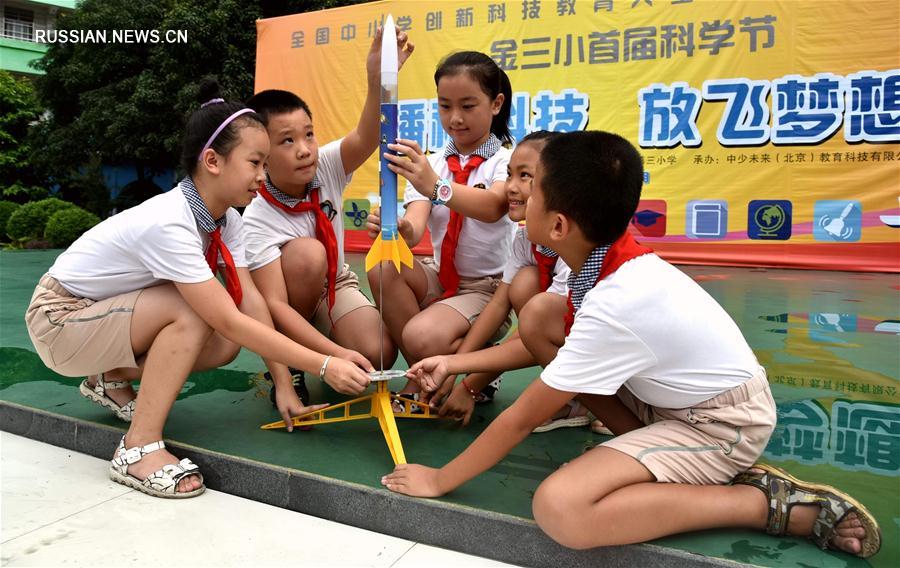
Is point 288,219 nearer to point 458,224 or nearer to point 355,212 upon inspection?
point 458,224

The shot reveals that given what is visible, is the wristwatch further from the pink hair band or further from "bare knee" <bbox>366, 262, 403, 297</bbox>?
the pink hair band

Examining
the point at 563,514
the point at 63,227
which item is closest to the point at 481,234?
the point at 563,514

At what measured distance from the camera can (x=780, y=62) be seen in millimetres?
5715

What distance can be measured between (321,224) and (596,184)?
44.0 inches

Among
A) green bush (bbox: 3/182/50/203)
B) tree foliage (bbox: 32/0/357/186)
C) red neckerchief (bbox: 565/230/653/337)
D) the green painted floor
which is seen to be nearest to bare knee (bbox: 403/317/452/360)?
the green painted floor

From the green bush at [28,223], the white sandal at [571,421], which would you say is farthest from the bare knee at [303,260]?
the green bush at [28,223]

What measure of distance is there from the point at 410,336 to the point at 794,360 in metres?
1.71

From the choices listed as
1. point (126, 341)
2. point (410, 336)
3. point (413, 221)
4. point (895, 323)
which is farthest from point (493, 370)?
point (895, 323)

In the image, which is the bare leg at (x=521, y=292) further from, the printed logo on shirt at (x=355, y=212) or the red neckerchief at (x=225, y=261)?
the printed logo on shirt at (x=355, y=212)

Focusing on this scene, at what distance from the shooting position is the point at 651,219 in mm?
6293

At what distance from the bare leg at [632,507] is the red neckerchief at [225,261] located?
1055mm

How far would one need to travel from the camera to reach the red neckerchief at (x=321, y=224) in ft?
7.29

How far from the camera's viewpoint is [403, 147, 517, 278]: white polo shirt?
221 cm

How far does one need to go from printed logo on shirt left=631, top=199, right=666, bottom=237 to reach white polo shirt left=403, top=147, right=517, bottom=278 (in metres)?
4.31
